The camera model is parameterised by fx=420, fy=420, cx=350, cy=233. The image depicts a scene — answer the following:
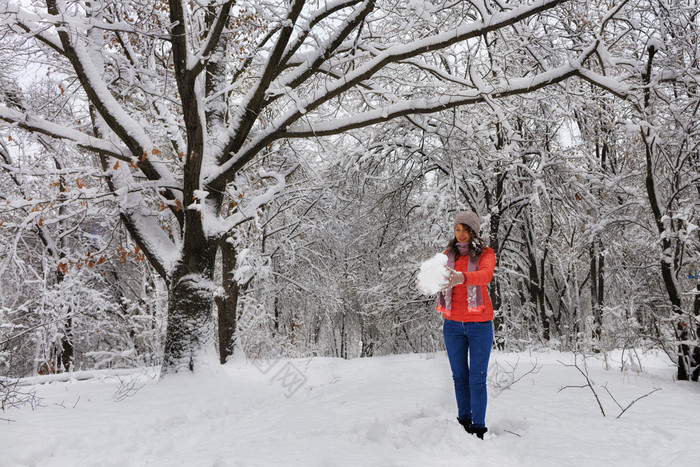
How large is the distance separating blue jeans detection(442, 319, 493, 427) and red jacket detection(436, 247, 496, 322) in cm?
6

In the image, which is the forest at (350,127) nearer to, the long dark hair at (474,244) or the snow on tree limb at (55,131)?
the snow on tree limb at (55,131)

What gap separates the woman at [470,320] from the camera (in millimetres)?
3215

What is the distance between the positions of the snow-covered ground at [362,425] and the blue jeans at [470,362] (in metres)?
0.19

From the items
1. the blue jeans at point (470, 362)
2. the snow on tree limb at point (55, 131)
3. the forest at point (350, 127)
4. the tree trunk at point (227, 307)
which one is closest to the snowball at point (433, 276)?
the blue jeans at point (470, 362)

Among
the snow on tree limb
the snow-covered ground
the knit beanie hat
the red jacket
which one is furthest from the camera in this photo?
the snow on tree limb

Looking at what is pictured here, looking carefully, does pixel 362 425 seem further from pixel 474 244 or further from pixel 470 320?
pixel 474 244

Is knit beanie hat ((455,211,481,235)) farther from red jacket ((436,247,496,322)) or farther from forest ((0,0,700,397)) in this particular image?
forest ((0,0,700,397))

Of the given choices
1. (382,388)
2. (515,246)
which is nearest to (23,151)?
(382,388)

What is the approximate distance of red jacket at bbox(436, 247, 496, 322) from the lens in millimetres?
3238

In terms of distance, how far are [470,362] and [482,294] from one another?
0.55 m

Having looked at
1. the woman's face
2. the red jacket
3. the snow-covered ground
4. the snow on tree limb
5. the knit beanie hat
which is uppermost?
the snow on tree limb

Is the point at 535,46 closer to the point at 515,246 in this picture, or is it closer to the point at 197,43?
the point at 197,43

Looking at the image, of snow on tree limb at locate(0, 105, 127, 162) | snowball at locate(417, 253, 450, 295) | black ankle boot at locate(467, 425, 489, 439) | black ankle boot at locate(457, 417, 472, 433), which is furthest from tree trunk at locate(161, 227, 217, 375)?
black ankle boot at locate(467, 425, 489, 439)

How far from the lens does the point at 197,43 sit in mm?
6230
